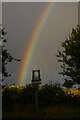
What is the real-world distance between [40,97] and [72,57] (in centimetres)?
479

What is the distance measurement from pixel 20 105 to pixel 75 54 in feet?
19.7

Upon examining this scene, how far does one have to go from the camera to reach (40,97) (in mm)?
27703

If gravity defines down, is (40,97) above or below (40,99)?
above

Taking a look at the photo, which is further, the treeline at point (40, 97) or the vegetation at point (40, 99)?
the treeline at point (40, 97)

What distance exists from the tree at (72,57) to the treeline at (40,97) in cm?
256

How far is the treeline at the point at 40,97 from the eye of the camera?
2705 cm

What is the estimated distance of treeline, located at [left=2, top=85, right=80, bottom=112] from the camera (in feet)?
88.8

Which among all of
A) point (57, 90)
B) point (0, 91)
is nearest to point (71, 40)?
point (57, 90)

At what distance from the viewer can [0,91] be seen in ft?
83.8

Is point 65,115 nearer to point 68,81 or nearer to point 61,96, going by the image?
point 68,81

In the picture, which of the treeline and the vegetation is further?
the treeline

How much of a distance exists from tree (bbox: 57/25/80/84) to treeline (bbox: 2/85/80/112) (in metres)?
2.56

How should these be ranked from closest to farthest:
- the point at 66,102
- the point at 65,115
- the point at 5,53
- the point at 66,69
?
the point at 65,115, the point at 5,53, the point at 66,69, the point at 66,102

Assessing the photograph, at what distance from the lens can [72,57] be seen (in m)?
25.3
